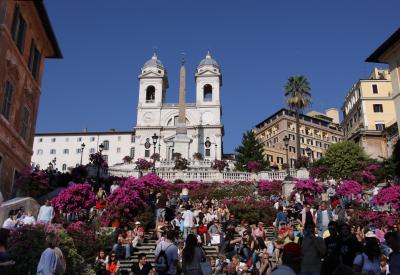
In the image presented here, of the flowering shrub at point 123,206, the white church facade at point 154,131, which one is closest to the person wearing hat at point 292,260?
the flowering shrub at point 123,206

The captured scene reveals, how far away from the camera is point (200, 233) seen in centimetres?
1850

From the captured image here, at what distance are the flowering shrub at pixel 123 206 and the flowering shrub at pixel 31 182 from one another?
4.40 metres

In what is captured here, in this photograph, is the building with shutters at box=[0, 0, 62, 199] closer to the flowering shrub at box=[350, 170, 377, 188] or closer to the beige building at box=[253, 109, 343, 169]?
the flowering shrub at box=[350, 170, 377, 188]

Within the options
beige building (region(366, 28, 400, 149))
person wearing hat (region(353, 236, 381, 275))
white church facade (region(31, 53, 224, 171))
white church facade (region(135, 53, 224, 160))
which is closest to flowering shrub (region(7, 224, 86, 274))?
person wearing hat (region(353, 236, 381, 275))

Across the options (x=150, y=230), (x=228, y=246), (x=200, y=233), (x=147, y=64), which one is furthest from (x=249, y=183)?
(x=147, y=64)

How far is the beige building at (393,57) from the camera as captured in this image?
1356 inches

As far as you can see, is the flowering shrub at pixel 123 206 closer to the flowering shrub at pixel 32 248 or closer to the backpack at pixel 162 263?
the flowering shrub at pixel 32 248

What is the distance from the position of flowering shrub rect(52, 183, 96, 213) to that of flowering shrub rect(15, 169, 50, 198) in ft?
10.7

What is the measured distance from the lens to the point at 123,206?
865 inches

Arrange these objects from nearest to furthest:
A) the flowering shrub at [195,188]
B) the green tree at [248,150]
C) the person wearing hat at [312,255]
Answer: the person wearing hat at [312,255]
the flowering shrub at [195,188]
the green tree at [248,150]

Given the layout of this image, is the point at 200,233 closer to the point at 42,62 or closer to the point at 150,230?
the point at 150,230

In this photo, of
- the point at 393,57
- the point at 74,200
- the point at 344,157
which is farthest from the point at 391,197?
the point at 344,157

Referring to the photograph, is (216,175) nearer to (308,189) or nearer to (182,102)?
(308,189)

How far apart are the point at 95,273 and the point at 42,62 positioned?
18.0 m
